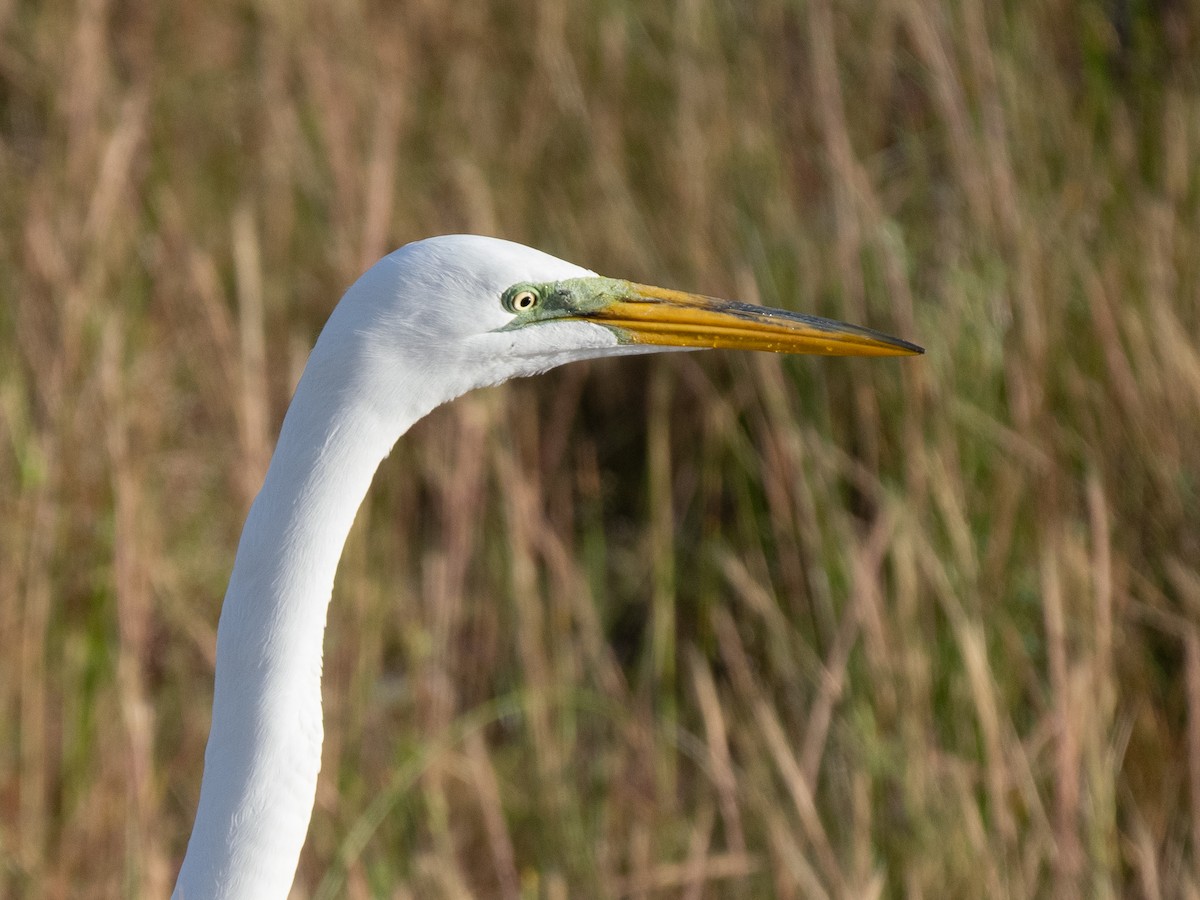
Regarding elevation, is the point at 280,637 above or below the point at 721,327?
below

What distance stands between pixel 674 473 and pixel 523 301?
6.91 ft

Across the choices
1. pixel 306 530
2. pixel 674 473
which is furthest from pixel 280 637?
pixel 674 473

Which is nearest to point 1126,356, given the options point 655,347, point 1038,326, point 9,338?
point 1038,326

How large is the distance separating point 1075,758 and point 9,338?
7.58 feet

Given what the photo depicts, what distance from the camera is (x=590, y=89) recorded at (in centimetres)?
395

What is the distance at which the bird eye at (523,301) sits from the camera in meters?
1.35

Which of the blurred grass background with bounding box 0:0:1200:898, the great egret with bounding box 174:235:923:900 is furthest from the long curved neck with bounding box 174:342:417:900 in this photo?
the blurred grass background with bounding box 0:0:1200:898

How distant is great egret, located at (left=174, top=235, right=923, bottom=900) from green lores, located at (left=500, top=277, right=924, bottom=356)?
0.44 feet

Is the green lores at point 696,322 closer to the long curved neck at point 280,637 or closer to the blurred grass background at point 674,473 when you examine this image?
the long curved neck at point 280,637

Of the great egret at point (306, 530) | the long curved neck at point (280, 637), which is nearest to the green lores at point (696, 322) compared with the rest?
the great egret at point (306, 530)

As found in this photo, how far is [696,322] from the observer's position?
153 cm

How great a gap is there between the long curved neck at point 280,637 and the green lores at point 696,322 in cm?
28

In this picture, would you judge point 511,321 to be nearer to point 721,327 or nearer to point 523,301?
point 523,301

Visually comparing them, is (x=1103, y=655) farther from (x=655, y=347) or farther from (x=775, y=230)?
(x=775, y=230)
